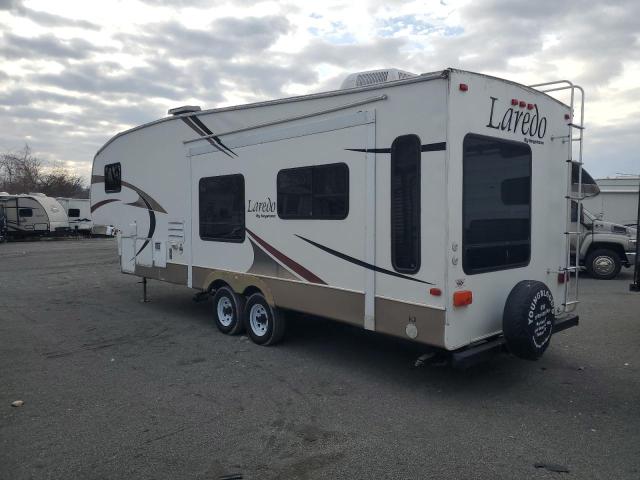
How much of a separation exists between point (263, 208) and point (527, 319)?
3205 millimetres

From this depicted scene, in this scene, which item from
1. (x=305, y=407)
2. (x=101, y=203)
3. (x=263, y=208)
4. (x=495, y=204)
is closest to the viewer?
(x=305, y=407)

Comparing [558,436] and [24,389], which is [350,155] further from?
[24,389]

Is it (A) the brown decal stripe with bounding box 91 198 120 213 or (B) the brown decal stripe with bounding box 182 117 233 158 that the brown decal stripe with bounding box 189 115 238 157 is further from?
(A) the brown decal stripe with bounding box 91 198 120 213

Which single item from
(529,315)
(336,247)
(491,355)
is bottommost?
(491,355)

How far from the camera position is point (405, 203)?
4.71 metres

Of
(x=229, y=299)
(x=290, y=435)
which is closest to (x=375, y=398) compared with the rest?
(x=290, y=435)

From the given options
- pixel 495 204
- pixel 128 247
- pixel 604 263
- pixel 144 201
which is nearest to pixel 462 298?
pixel 495 204

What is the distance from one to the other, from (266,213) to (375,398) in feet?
8.43

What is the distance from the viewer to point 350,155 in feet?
17.1

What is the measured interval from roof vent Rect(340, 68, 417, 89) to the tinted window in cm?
99

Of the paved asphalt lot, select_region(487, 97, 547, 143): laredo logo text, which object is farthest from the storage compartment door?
select_region(487, 97, 547, 143): laredo logo text

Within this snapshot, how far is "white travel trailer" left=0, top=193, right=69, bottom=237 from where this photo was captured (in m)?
28.1

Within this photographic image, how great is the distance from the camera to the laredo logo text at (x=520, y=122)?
479cm

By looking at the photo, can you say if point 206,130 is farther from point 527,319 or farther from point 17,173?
point 17,173
